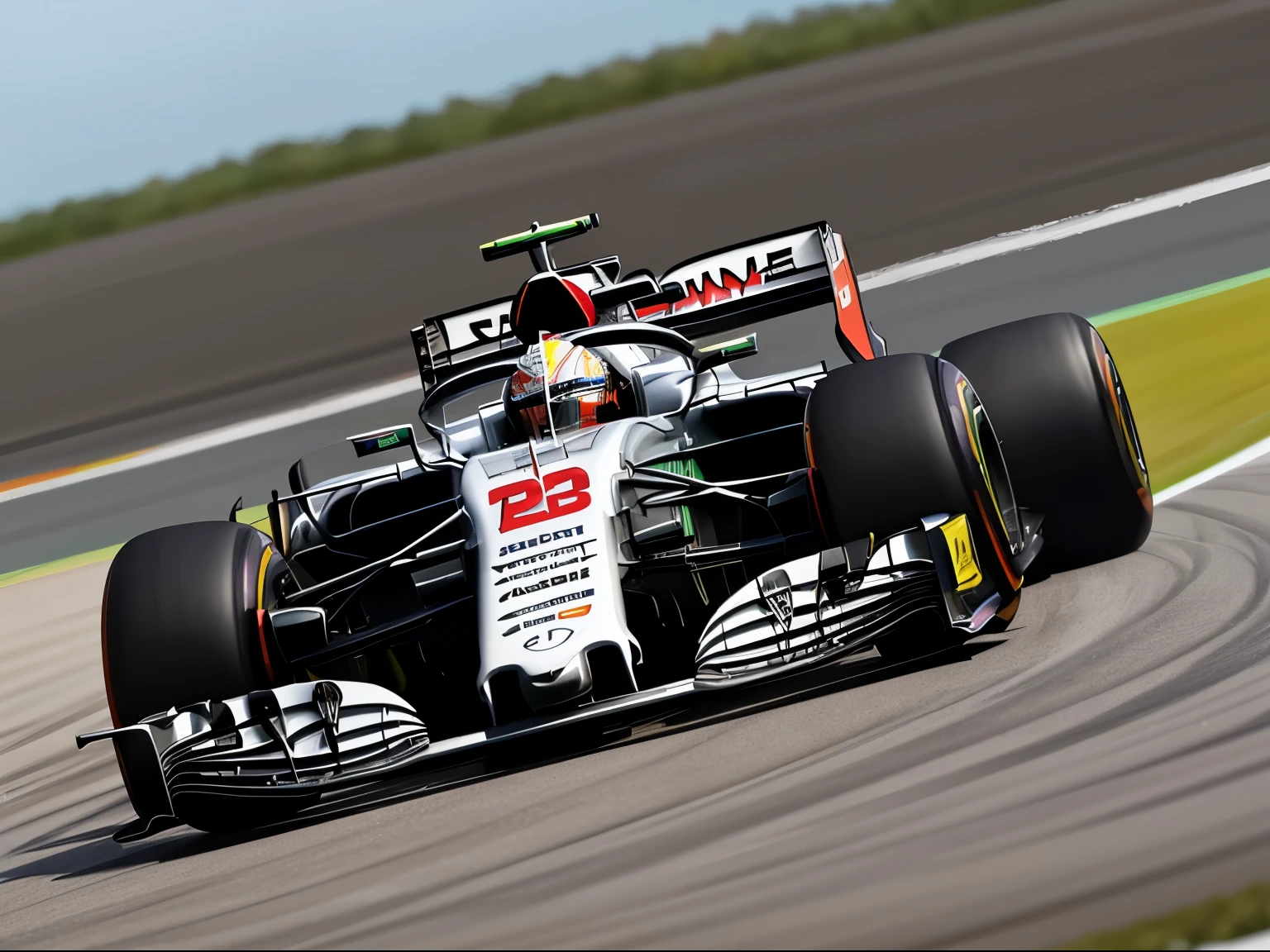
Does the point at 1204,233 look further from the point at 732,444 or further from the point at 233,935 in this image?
the point at 233,935

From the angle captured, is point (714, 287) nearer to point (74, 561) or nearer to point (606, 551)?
point (606, 551)

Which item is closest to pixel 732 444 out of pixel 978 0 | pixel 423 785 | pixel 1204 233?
pixel 423 785

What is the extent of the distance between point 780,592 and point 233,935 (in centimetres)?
188

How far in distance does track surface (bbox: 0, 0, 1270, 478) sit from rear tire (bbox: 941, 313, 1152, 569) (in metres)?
8.37

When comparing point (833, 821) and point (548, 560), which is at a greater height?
point (548, 560)

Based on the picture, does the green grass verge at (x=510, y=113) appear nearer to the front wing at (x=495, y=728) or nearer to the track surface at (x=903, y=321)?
the track surface at (x=903, y=321)

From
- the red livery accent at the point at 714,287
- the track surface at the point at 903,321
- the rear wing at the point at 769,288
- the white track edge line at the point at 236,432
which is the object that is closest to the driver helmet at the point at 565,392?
the rear wing at the point at 769,288

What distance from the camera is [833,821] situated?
174 inches

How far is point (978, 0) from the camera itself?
28.5m

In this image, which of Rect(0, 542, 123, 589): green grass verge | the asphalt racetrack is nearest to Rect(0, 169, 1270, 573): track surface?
Rect(0, 542, 123, 589): green grass verge

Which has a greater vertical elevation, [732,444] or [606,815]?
[732,444]

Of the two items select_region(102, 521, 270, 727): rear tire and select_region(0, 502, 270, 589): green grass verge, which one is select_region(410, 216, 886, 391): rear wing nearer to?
select_region(102, 521, 270, 727): rear tire

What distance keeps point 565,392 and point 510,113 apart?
78.3ft

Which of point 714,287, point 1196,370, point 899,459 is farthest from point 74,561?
point 899,459
